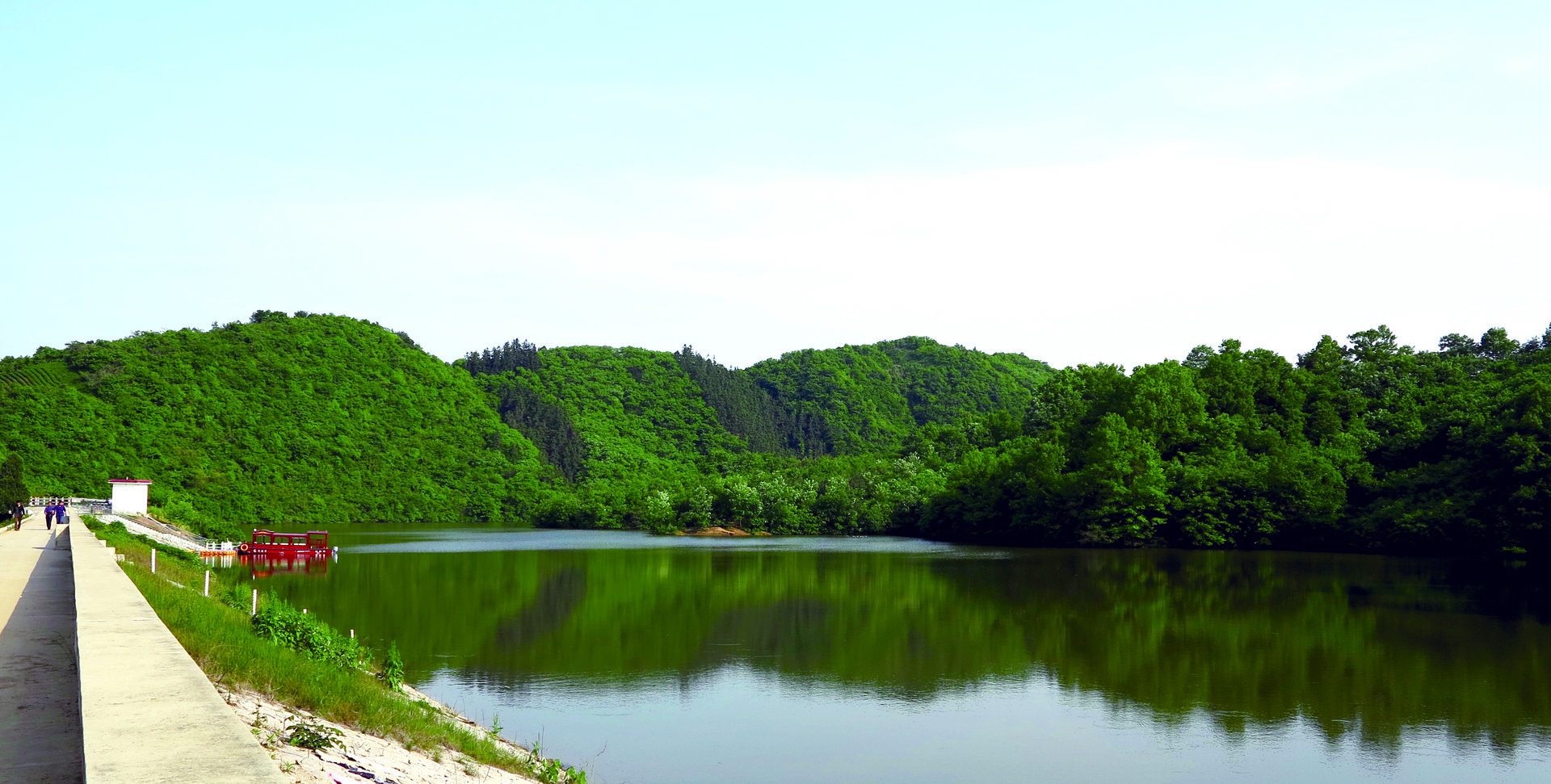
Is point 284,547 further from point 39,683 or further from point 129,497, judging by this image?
point 39,683

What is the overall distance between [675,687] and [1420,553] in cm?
3989

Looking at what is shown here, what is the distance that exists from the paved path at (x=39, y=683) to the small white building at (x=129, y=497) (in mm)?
29290

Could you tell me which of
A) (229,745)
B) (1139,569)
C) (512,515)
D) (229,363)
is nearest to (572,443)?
(512,515)

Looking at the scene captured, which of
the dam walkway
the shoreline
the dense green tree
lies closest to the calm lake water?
the shoreline

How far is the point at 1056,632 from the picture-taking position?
81.4ft

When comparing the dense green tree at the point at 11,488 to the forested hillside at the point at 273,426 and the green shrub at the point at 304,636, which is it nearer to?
the forested hillside at the point at 273,426

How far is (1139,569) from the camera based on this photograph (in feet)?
138

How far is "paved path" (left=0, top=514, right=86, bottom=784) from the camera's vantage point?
26.1ft

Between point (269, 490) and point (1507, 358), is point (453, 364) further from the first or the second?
point (1507, 358)

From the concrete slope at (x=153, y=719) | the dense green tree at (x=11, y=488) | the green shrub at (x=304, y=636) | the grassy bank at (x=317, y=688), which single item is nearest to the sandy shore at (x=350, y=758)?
the grassy bank at (x=317, y=688)

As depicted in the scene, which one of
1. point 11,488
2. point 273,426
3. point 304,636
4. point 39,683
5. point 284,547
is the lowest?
point 284,547

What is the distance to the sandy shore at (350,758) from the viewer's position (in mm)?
8141

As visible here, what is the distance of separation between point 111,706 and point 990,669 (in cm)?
1567

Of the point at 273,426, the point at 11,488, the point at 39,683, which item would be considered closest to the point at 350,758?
the point at 39,683
